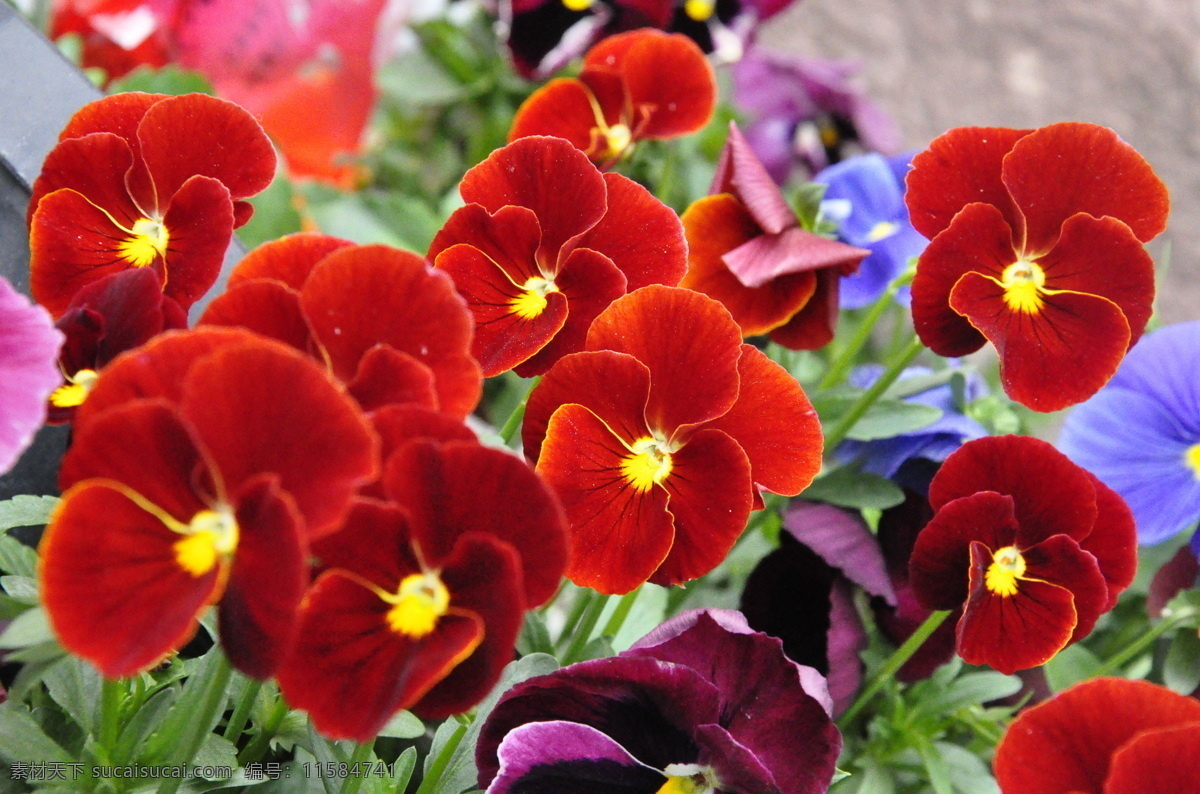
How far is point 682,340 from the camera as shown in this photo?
42 cm

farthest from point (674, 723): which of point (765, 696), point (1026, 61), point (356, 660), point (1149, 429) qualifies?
point (1026, 61)

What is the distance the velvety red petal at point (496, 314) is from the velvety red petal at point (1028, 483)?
186mm

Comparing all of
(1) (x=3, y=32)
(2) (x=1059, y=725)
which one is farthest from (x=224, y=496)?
(1) (x=3, y=32)

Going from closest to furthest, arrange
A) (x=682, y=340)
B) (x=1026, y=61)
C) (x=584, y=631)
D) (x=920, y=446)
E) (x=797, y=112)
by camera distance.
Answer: (x=682, y=340) < (x=584, y=631) < (x=920, y=446) < (x=797, y=112) < (x=1026, y=61)

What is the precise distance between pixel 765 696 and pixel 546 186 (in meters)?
0.24

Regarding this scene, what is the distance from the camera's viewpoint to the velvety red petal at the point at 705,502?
42 cm

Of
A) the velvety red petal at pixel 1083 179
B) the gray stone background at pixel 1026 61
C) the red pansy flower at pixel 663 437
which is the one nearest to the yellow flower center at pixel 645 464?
the red pansy flower at pixel 663 437

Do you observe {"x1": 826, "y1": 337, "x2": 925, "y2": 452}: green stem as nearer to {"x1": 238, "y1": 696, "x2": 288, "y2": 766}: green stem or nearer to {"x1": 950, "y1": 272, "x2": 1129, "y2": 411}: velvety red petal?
{"x1": 950, "y1": 272, "x2": 1129, "y2": 411}: velvety red petal

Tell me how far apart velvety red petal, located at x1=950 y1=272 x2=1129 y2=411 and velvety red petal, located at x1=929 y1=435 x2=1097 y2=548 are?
29mm

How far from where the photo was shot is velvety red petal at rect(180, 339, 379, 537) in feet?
0.99

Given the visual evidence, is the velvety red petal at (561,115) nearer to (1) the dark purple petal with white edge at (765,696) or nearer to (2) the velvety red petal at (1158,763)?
(1) the dark purple petal with white edge at (765,696)

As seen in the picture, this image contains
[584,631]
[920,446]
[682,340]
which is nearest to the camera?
[682,340]

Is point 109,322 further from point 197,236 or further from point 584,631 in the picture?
point 584,631

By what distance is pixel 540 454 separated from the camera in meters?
0.42
